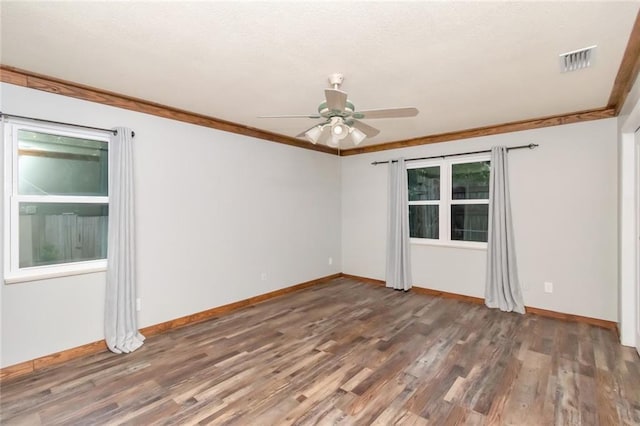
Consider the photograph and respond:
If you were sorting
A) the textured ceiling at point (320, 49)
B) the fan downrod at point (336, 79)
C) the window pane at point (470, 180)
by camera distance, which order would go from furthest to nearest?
the window pane at point (470, 180)
the fan downrod at point (336, 79)
the textured ceiling at point (320, 49)

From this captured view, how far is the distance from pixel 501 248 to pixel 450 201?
3.39 ft

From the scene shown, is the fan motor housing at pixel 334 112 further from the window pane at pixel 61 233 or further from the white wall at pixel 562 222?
the white wall at pixel 562 222

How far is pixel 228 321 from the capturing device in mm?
3811

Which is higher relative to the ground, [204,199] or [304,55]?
[304,55]

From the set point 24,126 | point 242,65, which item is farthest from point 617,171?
point 24,126

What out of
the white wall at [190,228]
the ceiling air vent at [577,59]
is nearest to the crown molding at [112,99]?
the white wall at [190,228]

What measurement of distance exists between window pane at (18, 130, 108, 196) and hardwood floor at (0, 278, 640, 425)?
5.26ft

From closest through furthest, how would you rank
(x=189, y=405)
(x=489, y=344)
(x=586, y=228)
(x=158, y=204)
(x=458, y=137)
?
(x=189, y=405) < (x=489, y=344) < (x=158, y=204) < (x=586, y=228) < (x=458, y=137)

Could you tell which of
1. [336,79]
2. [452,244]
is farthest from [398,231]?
[336,79]

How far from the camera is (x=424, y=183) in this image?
5148 mm

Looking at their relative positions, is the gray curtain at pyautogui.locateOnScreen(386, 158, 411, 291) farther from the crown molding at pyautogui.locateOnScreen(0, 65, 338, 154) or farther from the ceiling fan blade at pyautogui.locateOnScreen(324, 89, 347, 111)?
the ceiling fan blade at pyautogui.locateOnScreen(324, 89, 347, 111)

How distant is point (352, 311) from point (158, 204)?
276cm

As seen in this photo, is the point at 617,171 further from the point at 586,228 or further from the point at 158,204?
the point at 158,204

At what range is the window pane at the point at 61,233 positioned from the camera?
8.87 ft
